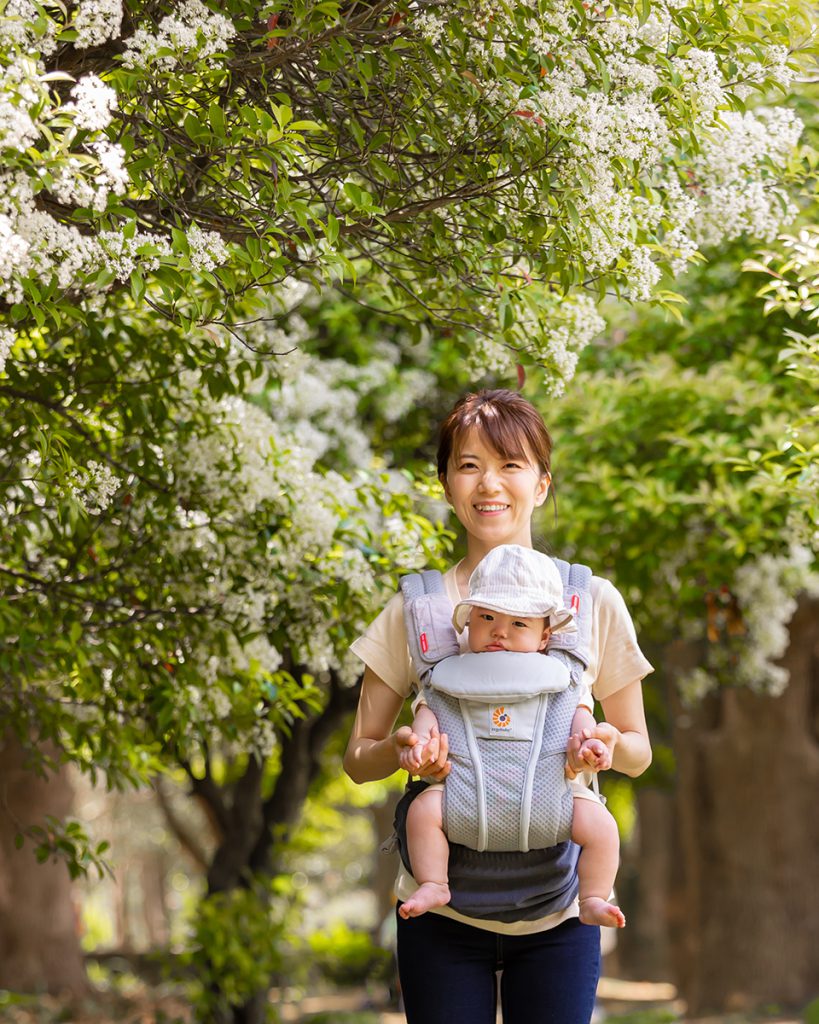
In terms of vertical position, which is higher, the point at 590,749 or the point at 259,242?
Result: the point at 259,242

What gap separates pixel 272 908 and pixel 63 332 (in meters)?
5.94

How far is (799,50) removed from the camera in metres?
4.23

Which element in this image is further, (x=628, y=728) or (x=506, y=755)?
(x=628, y=728)

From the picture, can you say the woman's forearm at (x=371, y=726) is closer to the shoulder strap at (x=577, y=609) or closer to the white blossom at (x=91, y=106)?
the shoulder strap at (x=577, y=609)

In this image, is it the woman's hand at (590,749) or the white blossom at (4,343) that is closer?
the woman's hand at (590,749)

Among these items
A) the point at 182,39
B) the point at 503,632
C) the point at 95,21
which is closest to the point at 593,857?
the point at 503,632

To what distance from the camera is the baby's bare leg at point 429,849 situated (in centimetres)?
271

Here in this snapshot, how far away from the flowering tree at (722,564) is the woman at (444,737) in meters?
2.28

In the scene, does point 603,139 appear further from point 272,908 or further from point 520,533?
point 272,908

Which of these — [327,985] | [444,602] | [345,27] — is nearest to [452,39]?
[345,27]

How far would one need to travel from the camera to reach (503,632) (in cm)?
281

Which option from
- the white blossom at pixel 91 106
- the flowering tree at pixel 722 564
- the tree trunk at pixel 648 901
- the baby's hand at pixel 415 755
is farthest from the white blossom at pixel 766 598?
the tree trunk at pixel 648 901

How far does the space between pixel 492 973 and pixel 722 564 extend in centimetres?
522

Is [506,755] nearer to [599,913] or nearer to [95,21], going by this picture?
[599,913]
